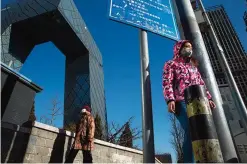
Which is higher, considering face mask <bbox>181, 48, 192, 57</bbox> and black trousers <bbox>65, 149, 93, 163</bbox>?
face mask <bbox>181, 48, 192, 57</bbox>

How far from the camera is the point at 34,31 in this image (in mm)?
30625

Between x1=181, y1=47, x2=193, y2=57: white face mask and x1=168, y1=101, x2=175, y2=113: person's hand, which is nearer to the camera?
x1=168, y1=101, x2=175, y2=113: person's hand

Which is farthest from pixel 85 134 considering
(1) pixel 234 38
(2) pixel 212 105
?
(1) pixel 234 38

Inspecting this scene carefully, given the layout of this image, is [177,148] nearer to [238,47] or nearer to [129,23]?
[129,23]

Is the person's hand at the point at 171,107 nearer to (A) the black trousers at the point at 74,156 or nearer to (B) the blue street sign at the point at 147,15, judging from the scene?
(B) the blue street sign at the point at 147,15

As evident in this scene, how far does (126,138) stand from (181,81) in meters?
9.61

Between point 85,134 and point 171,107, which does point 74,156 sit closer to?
point 85,134

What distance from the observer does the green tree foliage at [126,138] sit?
1148cm

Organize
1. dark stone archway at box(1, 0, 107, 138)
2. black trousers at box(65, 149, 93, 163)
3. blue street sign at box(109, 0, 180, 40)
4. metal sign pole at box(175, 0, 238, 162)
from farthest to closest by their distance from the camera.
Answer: dark stone archway at box(1, 0, 107, 138)
black trousers at box(65, 149, 93, 163)
blue street sign at box(109, 0, 180, 40)
metal sign pole at box(175, 0, 238, 162)

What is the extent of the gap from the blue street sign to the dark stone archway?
2502cm

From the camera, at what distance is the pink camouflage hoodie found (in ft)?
8.50

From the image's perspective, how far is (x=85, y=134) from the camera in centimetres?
430

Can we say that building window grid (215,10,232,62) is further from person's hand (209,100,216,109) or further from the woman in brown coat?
person's hand (209,100,216,109)

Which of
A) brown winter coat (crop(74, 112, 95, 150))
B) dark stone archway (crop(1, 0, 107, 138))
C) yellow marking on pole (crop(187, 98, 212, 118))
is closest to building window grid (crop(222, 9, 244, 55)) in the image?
dark stone archway (crop(1, 0, 107, 138))
